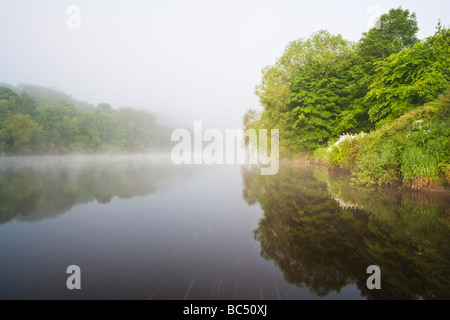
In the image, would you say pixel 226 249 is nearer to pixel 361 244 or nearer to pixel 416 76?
pixel 361 244

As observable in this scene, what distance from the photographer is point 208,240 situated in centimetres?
354

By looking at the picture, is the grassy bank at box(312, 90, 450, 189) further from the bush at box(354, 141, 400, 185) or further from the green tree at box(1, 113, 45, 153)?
the green tree at box(1, 113, 45, 153)

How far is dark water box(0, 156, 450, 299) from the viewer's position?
7.01 ft

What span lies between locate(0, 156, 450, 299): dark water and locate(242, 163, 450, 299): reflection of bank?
0.02m

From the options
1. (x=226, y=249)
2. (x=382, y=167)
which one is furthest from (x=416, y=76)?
(x=226, y=249)

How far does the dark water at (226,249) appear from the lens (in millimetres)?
2137

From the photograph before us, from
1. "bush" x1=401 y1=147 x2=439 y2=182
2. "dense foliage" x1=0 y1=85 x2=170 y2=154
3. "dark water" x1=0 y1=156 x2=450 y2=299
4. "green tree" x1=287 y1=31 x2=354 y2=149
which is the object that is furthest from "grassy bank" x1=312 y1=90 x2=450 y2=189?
"dense foliage" x1=0 y1=85 x2=170 y2=154

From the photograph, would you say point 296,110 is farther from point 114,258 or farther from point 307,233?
point 114,258

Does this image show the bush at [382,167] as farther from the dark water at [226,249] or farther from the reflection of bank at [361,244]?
the dark water at [226,249]

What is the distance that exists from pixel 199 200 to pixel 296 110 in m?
17.7

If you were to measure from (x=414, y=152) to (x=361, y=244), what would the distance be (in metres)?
6.49

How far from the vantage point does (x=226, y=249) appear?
316 centimetres
